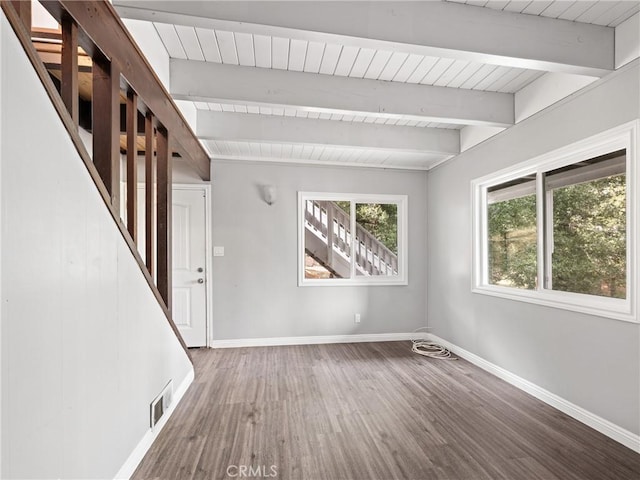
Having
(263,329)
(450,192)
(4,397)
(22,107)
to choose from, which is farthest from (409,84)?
(263,329)

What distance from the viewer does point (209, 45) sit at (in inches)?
81.7

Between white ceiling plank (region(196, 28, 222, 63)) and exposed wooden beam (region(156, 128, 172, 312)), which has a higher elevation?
white ceiling plank (region(196, 28, 222, 63))

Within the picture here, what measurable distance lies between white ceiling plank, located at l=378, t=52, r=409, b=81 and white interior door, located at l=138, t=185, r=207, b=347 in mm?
2679

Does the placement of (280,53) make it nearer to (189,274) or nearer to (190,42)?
(190,42)

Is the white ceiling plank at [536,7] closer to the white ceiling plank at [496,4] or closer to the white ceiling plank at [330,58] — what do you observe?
the white ceiling plank at [496,4]

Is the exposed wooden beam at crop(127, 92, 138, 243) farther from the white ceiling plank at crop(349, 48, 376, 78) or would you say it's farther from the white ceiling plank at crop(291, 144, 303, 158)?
the white ceiling plank at crop(291, 144, 303, 158)

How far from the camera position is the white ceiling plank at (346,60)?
6.95 ft

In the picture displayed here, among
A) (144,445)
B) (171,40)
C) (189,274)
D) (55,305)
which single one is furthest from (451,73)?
(189,274)

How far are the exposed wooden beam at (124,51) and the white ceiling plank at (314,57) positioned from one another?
3.36 feet

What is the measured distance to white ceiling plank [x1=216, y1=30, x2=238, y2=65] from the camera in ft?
6.46

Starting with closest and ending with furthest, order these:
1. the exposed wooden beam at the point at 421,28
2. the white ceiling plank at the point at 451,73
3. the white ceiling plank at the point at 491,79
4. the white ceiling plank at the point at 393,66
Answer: the exposed wooden beam at the point at 421,28
the white ceiling plank at the point at 393,66
the white ceiling plank at the point at 451,73
the white ceiling plank at the point at 491,79

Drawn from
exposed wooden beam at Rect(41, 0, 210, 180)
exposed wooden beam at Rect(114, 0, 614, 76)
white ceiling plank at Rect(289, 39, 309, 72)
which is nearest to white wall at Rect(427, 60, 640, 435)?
exposed wooden beam at Rect(114, 0, 614, 76)

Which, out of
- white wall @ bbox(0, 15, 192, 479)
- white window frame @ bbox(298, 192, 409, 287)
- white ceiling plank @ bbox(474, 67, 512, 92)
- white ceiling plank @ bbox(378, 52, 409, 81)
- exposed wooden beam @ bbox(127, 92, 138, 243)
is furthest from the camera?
white window frame @ bbox(298, 192, 409, 287)

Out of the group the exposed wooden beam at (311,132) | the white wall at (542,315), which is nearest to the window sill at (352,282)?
the white wall at (542,315)
